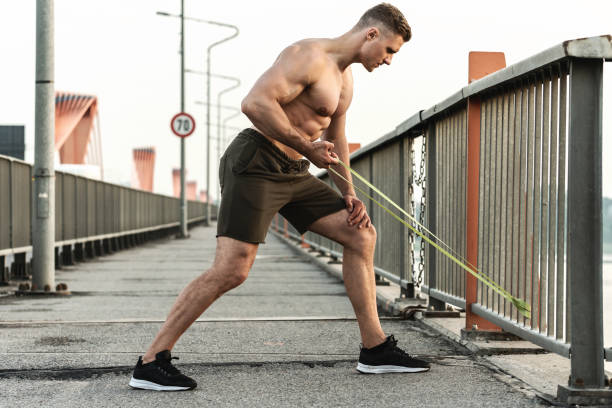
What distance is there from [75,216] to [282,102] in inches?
477

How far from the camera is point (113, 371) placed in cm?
428

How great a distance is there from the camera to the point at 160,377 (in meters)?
3.81

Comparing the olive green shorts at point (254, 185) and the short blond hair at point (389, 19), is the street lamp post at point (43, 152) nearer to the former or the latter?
the olive green shorts at point (254, 185)

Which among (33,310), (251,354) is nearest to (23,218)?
(33,310)

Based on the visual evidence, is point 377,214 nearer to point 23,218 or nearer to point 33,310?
point 33,310

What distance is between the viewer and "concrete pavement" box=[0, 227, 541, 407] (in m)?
3.68

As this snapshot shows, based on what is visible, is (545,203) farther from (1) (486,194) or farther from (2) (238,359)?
(2) (238,359)

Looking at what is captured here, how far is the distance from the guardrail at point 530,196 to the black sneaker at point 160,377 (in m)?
1.57

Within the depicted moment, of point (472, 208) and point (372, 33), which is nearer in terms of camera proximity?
point (372, 33)

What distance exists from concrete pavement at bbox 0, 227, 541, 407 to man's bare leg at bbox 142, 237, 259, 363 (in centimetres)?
25

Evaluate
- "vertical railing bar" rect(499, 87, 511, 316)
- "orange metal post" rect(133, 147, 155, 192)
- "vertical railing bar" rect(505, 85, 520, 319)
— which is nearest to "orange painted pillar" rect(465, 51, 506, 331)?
"vertical railing bar" rect(499, 87, 511, 316)

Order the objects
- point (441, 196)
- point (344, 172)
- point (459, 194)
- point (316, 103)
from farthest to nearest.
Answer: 1. point (441, 196)
2. point (459, 194)
3. point (344, 172)
4. point (316, 103)

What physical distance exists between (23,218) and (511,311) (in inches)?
342

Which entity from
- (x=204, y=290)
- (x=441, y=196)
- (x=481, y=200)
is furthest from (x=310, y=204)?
(x=441, y=196)
